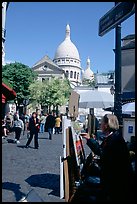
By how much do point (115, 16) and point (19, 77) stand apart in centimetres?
5244

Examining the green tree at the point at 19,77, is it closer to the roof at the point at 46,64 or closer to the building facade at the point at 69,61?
the roof at the point at 46,64

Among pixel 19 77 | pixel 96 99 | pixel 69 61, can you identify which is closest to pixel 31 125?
pixel 96 99

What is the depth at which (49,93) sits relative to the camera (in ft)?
207

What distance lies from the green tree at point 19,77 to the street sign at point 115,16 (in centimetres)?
4991

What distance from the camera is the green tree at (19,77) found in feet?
174

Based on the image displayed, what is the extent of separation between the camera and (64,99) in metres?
62.8

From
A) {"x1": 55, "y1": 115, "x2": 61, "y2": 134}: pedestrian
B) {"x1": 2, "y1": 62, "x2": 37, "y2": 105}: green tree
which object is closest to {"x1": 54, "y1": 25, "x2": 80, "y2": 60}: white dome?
{"x1": 2, "y1": 62, "x2": 37, "y2": 105}: green tree

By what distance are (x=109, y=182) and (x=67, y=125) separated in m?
1.96

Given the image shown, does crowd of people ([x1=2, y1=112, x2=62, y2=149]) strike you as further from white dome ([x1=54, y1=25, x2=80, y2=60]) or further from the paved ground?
white dome ([x1=54, y1=25, x2=80, y2=60])

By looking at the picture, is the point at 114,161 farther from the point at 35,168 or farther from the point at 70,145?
the point at 35,168

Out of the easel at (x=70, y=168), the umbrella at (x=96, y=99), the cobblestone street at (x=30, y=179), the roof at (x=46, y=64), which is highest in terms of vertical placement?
the roof at (x=46, y=64)

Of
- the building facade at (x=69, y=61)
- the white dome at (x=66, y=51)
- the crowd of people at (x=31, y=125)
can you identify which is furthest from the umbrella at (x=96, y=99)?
the white dome at (x=66, y=51)

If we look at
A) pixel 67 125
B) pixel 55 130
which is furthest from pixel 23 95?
pixel 67 125

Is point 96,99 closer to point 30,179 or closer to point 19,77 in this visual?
point 30,179
